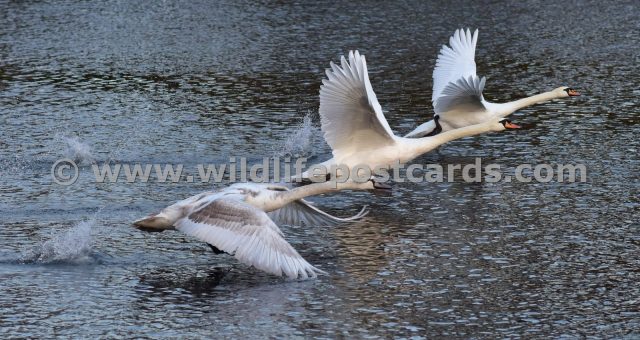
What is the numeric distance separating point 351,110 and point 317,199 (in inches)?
44.6

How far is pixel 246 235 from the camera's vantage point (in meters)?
8.69

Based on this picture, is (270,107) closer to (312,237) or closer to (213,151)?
(213,151)

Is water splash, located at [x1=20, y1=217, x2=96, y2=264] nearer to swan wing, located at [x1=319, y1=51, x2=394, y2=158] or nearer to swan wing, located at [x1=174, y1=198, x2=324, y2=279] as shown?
swan wing, located at [x1=174, y1=198, x2=324, y2=279]

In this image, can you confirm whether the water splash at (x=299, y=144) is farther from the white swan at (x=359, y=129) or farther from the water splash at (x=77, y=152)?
the water splash at (x=77, y=152)

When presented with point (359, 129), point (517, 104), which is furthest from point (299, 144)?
point (517, 104)

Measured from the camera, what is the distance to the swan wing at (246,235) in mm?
8555

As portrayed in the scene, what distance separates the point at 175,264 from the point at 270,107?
6.57 m

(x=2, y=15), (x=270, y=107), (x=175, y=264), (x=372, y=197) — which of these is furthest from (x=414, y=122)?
(x=2, y=15)

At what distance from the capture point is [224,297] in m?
8.45

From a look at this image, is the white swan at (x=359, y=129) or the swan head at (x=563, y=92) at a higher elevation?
the swan head at (x=563, y=92)

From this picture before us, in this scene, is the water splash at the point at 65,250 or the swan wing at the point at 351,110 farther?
the swan wing at the point at 351,110

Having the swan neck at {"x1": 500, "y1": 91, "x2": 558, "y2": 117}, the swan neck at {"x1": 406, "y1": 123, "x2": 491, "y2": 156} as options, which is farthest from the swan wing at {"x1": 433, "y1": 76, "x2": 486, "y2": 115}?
the swan neck at {"x1": 406, "y1": 123, "x2": 491, "y2": 156}

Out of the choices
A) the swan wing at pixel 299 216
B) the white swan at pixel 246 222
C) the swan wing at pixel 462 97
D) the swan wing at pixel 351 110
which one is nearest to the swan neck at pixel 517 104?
the swan wing at pixel 462 97

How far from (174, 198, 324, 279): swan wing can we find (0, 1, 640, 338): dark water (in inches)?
8.1
